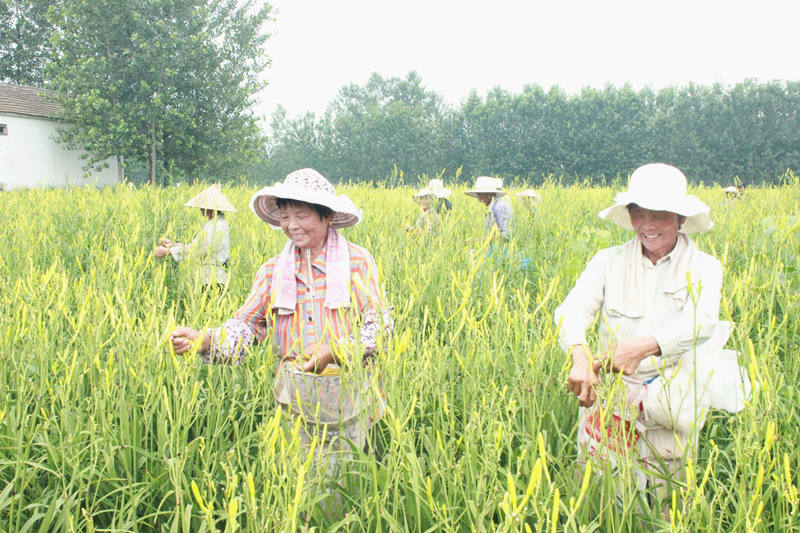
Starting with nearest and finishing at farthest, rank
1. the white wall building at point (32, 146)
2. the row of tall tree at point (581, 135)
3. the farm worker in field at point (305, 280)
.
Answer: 1. the farm worker in field at point (305, 280)
2. the white wall building at point (32, 146)
3. the row of tall tree at point (581, 135)

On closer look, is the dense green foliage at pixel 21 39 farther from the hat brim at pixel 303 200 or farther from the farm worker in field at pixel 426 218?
the hat brim at pixel 303 200

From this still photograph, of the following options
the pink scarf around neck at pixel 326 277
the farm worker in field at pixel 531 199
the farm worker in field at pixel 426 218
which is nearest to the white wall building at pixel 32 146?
the farm worker in field at pixel 426 218

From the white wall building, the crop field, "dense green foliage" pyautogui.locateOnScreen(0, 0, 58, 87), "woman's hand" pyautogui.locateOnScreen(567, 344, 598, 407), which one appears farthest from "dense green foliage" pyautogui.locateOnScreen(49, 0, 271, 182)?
"woman's hand" pyautogui.locateOnScreen(567, 344, 598, 407)

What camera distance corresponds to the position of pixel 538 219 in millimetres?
5176

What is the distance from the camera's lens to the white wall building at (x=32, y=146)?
72.6ft

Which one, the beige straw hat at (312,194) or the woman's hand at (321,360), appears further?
the beige straw hat at (312,194)

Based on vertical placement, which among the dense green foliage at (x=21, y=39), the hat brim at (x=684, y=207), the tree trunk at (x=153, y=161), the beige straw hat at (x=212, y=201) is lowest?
the hat brim at (x=684, y=207)

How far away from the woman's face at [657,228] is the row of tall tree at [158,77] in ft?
66.5

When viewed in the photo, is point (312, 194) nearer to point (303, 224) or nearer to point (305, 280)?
point (303, 224)

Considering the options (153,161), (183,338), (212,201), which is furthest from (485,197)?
(153,161)

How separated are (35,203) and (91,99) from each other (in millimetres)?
16070

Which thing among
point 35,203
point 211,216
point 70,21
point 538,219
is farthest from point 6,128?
point 538,219

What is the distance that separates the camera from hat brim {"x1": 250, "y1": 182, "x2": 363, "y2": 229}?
1845 mm

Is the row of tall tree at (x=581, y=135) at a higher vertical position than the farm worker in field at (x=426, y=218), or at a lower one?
higher
